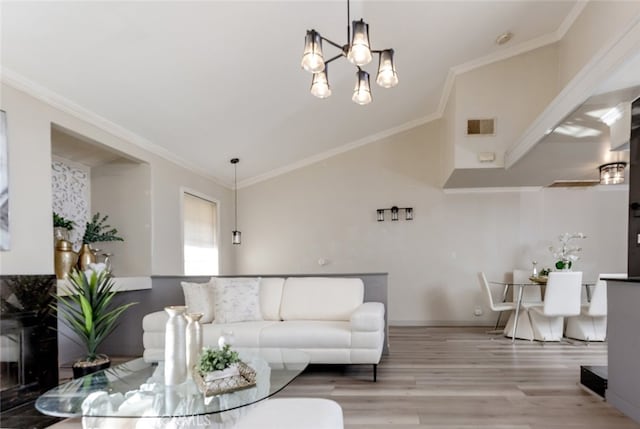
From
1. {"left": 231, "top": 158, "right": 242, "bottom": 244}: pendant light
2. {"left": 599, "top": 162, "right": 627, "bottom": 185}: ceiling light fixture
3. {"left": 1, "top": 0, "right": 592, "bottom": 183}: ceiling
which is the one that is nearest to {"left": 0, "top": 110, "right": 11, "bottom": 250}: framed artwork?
{"left": 1, "top": 0, "right": 592, "bottom": 183}: ceiling

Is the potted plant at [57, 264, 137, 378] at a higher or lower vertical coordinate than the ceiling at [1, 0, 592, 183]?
lower

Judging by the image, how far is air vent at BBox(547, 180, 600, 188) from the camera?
5930 mm

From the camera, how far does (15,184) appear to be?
2.88m

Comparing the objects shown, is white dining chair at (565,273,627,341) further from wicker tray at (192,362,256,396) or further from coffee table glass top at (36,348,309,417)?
wicker tray at (192,362,256,396)

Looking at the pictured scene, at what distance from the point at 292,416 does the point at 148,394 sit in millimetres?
772

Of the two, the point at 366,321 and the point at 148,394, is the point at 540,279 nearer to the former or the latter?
the point at 366,321

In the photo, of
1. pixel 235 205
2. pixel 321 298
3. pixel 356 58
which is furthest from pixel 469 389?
pixel 235 205

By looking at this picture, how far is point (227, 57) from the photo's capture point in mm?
3379

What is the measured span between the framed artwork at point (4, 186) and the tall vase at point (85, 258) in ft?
4.09

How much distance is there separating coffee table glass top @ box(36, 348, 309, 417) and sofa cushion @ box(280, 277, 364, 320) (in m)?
1.44

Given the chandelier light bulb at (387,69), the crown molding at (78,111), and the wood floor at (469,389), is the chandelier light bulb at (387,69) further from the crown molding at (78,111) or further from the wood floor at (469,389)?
the crown molding at (78,111)

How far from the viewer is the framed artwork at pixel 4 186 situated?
2740 millimetres

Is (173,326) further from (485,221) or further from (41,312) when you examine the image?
(485,221)

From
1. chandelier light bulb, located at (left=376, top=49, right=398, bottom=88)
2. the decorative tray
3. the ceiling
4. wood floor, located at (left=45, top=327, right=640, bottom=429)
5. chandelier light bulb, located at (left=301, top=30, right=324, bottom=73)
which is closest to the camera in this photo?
chandelier light bulb, located at (left=301, top=30, right=324, bottom=73)
